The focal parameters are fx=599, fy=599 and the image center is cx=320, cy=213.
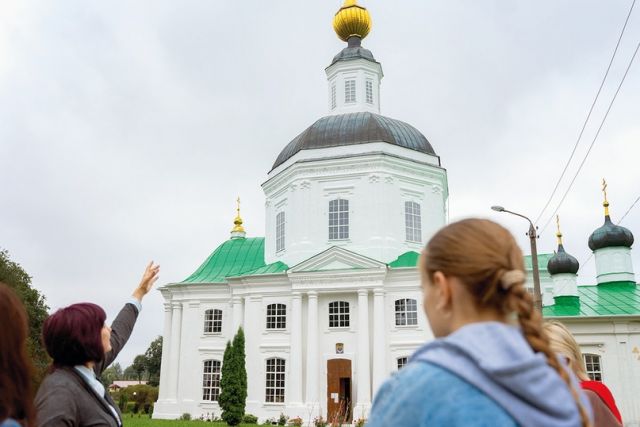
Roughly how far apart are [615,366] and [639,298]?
15.2 feet

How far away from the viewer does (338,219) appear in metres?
32.0

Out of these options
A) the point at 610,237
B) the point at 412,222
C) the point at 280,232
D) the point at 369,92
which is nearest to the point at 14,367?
the point at 412,222

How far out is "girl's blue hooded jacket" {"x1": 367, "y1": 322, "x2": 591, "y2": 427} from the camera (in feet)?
5.40

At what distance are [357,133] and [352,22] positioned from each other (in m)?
10.1

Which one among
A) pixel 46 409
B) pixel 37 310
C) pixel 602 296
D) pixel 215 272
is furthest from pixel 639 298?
pixel 37 310

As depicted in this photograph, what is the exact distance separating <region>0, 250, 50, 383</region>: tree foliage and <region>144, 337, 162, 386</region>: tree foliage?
3827cm

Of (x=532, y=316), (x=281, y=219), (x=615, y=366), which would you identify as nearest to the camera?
(x=532, y=316)

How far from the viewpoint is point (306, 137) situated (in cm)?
3366

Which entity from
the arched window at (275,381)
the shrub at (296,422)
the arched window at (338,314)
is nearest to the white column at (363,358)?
the arched window at (338,314)

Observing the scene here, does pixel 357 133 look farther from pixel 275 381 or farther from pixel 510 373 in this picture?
pixel 510 373

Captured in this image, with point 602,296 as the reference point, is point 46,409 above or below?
below

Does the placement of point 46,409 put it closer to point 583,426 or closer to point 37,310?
point 583,426

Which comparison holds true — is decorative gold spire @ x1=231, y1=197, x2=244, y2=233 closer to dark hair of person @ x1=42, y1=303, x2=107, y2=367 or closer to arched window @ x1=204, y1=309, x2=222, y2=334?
arched window @ x1=204, y1=309, x2=222, y2=334

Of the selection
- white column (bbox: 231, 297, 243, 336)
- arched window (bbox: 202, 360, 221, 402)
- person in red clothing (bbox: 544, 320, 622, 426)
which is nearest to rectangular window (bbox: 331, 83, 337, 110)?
white column (bbox: 231, 297, 243, 336)
